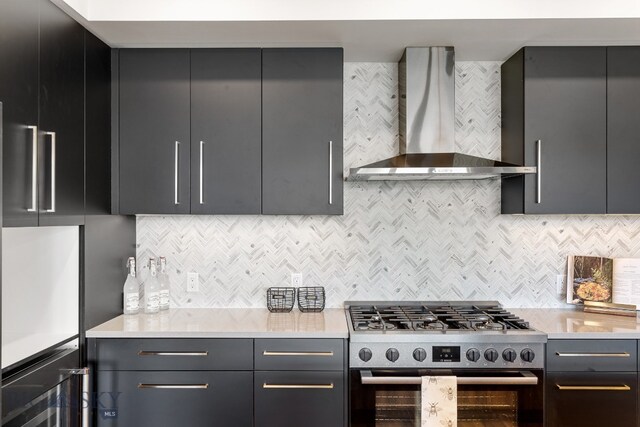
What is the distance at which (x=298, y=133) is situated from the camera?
238cm

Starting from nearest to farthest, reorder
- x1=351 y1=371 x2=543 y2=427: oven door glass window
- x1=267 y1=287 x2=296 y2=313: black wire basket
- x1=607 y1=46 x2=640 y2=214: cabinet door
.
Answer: x1=351 y1=371 x2=543 y2=427: oven door glass window, x1=607 y1=46 x2=640 y2=214: cabinet door, x1=267 y1=287 x2=296 y2=313: black wire basket

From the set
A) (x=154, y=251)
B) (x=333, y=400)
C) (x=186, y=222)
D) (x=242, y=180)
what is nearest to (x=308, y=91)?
(x=242, y=180)

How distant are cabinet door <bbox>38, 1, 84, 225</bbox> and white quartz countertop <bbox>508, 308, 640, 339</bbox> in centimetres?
221

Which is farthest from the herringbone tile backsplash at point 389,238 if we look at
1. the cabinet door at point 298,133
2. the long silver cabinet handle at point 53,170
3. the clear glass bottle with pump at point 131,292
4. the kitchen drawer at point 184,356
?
the long silver cabinet handle at point 53,170

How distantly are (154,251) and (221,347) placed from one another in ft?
2.95

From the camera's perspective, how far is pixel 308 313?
8.34 ft

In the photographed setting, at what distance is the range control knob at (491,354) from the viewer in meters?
2.04

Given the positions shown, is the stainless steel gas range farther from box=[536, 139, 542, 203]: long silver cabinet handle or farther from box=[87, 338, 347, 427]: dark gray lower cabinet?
box=[536, 139, 542, 203]: long silver cabinet handle

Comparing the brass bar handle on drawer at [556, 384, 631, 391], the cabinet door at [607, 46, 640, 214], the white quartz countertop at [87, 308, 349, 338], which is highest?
the cabinet door at [607, 46, 640, 214]

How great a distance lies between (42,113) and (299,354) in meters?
1.47

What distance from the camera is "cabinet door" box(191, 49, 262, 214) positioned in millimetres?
2387

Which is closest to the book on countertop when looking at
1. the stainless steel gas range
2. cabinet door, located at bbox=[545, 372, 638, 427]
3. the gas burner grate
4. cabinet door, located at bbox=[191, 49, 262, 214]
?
the gas burner grate

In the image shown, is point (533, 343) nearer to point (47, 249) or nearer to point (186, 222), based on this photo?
point (186, 222)

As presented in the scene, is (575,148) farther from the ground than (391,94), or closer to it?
closer to it
